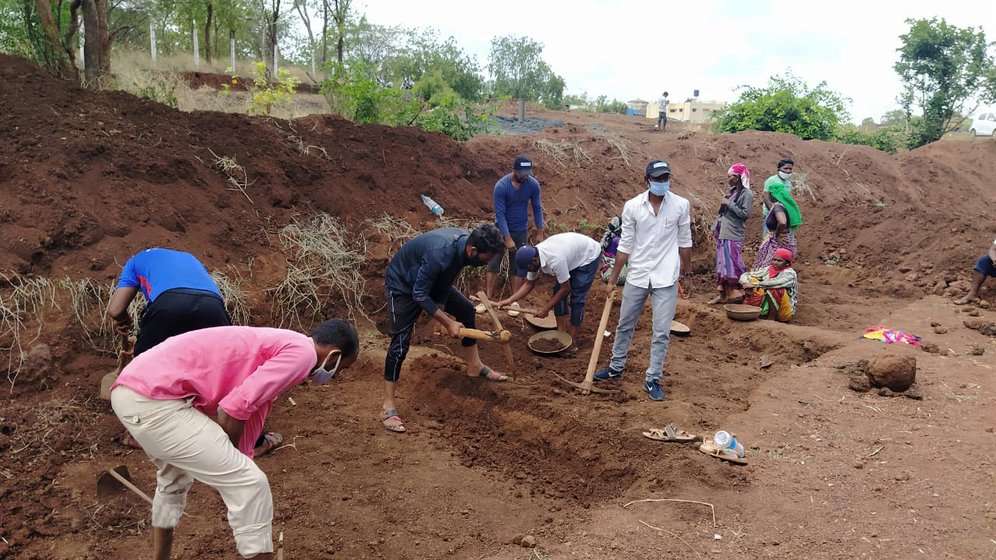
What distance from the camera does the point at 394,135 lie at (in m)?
9.61

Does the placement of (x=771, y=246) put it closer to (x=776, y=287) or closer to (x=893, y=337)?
(x=776, y=287)

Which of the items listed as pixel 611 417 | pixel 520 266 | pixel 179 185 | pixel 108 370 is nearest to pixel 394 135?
pixel 179 185

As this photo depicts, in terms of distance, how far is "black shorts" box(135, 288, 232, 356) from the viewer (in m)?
3.39

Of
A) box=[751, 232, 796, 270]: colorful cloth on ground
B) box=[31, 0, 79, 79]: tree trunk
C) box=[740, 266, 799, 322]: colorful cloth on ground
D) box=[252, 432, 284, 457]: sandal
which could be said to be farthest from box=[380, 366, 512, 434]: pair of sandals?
box=[31, 0, 79, 79]: tree trunk

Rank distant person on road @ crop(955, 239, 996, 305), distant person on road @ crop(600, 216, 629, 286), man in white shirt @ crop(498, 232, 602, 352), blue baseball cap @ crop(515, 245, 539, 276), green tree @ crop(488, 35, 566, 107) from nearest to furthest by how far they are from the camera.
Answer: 1. blue baseball cap @ crop(515, 245, 539, 276)
2. man in white shirt @ crop(498, 232, 602, 352)
3. distant person on road @ crop(600, 216, 629, 286)
4. distant person on road @ crop(955, 239, 996, 305)
5. green tree @ crop(488, 35, 566, 107)

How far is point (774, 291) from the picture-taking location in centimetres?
711

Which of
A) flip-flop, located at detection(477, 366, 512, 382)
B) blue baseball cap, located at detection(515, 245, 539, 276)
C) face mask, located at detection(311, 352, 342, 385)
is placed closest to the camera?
face mask, located at detection(311, 352, 342, 385)

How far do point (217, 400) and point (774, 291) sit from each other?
6233 mm

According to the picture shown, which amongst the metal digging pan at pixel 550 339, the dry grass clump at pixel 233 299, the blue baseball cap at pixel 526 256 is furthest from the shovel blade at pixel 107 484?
the metal digging pan at pixel 550 339

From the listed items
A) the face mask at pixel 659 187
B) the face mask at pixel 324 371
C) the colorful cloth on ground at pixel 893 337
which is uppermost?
the face mask at pixel 659 187

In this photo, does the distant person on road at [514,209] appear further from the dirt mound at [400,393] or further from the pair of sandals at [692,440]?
the pair of sandals at [692,440]

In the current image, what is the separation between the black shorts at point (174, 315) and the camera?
3387mm

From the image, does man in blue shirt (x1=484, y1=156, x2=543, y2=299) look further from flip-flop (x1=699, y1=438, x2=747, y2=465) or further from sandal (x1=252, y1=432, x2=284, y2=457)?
flip-flop (x1=699, y1=438, x2=747, y2=465)

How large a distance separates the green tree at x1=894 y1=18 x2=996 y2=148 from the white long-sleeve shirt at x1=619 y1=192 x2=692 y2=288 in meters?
19.9
